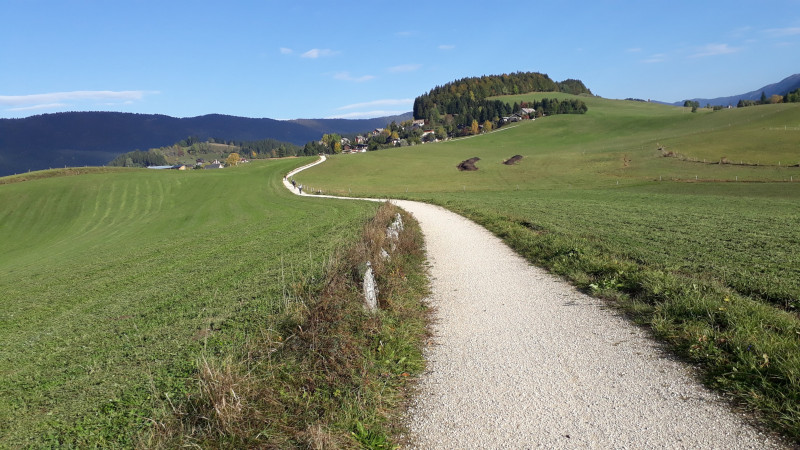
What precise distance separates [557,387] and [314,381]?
2.98 m

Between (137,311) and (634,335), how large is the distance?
10.5 meters

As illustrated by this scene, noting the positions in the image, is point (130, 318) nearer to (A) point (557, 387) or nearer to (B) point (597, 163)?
(A) point (557, 387)

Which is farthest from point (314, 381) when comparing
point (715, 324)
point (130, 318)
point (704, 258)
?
point (704, 258)

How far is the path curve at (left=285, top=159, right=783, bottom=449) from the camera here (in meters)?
4.24

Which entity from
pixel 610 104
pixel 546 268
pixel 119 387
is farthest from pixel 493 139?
pixel 119 387

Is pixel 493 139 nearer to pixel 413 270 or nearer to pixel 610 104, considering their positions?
pixel 610 104

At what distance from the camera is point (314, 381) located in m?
5.22

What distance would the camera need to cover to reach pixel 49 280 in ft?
51.0

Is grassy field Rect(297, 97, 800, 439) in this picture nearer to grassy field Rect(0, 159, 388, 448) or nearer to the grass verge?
the grass verge

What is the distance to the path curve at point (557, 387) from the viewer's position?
13.9ft

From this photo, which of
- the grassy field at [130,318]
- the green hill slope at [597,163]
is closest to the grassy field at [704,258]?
the green hill slope at [597,163]

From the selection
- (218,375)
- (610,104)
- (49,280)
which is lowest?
(49,280)

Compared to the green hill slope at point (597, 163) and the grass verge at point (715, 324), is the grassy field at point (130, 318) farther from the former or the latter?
the green hill slope at point (597, 163)

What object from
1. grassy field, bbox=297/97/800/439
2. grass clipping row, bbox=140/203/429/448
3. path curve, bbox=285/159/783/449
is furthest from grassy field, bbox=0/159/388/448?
grassy field, bbox=297/97/800/439
